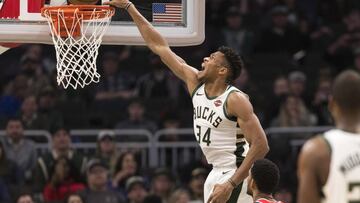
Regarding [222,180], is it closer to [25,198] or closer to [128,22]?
[128,22]

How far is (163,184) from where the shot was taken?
42.3 ft

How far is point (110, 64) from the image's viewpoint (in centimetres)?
1541

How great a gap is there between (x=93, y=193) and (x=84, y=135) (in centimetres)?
189

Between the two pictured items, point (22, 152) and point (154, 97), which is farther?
point (154, 97)

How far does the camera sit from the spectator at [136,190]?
1254 centimetres

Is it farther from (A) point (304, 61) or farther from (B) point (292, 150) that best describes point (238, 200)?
(A) point (304, 61)

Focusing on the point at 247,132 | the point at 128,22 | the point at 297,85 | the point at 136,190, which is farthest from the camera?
the point at 297,85

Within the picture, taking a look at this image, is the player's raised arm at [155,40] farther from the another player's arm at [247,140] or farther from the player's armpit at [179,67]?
the another player's arm at [247,140]

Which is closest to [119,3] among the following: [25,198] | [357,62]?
[25,198]

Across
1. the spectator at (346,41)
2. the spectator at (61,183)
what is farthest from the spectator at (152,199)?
the spectator at (346,41)

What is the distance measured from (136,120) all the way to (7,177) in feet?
6.99

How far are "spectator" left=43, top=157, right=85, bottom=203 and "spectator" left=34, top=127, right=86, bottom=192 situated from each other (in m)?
0.07

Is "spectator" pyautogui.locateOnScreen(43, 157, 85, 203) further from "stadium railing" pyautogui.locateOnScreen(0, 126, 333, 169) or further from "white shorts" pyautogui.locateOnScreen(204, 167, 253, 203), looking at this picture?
"white shorts" pyautogui.locateOnScreen(204, 167, 253, 203)

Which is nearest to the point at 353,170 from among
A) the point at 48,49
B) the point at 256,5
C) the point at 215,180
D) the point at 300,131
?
the point at 215,180
